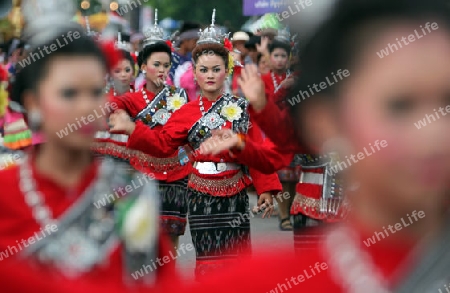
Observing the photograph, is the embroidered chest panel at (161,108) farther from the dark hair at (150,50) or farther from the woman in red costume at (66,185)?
the woman in red costume at (66,185)

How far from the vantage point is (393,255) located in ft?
4.10

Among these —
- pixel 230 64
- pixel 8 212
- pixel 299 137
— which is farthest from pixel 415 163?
pixel 230 64

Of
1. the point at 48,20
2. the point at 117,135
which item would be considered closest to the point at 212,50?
the point at 117,135

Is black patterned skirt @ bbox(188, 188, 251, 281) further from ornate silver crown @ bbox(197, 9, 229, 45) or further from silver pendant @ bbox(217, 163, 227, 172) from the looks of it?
ornate silver crown @ bbox(197, 9, 229, 45)

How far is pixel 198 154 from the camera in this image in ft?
16.5

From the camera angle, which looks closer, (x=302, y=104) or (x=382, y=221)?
(x=382, y=221)

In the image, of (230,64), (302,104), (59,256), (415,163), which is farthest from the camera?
(230,64)

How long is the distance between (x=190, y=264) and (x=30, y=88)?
4259mm

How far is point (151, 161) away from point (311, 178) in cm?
167

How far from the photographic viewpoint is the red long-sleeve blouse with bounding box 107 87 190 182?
5.91m

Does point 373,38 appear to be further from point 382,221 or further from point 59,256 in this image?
point 59,256

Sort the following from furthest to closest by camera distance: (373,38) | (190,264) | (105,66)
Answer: (190,264) → (105,66) → (373,38)

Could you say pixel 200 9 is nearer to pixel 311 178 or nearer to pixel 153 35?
pixel 153 35

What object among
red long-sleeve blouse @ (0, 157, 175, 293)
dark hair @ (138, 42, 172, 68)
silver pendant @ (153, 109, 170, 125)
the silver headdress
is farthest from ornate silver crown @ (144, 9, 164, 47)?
red long-sleeve blouse @ (0, 157, 175, 293)
